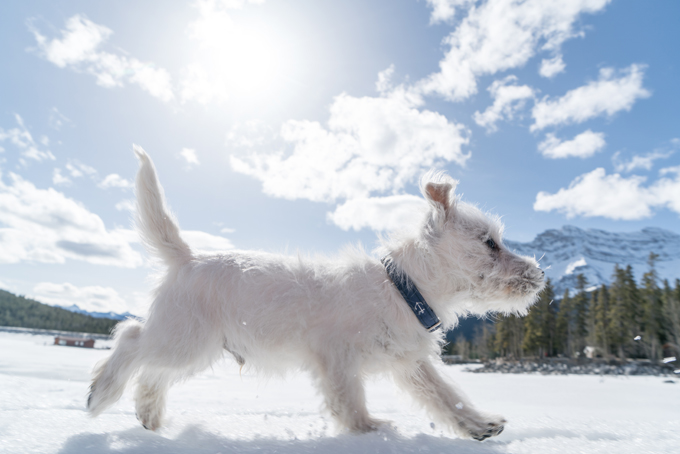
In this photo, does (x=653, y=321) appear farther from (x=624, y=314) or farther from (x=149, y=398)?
(x=149, y=398)

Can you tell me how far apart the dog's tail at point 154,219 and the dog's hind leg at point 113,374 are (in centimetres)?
77

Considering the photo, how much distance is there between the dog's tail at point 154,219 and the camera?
3.33m

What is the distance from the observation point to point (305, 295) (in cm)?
294

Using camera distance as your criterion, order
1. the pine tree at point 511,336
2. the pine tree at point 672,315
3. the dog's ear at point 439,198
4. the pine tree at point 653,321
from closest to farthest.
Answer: the dog's ear at point 439,198 < the pine tree at point 672,315 < the pine tree at point 653,321 < the pine tree at point 511,336

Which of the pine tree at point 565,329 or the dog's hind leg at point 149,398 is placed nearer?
the dog's hind leg at point 149,398

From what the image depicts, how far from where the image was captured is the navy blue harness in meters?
2.97

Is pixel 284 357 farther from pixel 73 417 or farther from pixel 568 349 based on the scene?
pixel 568 349

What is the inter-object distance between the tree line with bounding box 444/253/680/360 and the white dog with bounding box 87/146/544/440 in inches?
1705

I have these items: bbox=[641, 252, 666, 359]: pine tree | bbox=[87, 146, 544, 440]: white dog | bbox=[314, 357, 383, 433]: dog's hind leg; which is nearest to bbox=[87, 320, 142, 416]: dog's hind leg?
bbox=[87, 146, 544, 440]: white dog

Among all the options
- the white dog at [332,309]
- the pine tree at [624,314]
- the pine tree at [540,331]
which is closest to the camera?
the white dog at [332,309]

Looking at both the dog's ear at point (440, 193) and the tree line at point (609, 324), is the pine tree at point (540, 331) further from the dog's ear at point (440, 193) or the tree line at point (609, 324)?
the dog's ear at point (440, 193)

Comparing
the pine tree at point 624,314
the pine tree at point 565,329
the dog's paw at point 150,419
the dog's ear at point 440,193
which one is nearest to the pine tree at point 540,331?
the pine tree at point 565,329

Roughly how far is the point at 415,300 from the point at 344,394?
93 cm

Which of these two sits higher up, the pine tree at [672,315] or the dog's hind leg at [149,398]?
the pine tree at [672,315]
